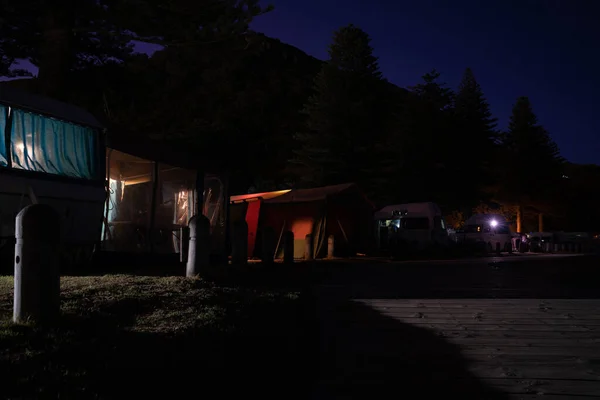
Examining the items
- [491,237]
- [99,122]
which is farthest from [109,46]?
[491,237]

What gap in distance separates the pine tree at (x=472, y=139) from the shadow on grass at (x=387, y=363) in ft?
140

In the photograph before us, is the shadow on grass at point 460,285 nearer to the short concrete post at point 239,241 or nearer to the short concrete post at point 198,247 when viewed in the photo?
the short concrete post at point 239,241

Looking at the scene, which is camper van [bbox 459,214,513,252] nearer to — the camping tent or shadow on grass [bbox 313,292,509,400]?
the camping tent

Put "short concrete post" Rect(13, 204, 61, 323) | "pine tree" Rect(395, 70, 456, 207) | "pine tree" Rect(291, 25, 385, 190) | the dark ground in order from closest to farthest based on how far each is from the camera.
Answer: the dark ground < "short concrete post" Rect(13, 204, 61, 323) < "pine tree" Rect(291, 25, 385, 190) < "pine tree" Rect(395, 70, 456, 207)

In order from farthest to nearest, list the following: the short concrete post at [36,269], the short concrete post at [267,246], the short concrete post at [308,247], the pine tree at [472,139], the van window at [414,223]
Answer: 1. the pine tree at [472,139]
2. the van window at [414,223]
3. the short concrete post at [308,247]
4. the short concrete post at [267,246]
5. the short concrete post at [36,269]

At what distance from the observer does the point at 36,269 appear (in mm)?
4328

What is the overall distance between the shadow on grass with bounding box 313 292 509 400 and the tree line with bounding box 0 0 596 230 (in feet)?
27.6

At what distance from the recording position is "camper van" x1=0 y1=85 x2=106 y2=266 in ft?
30.9

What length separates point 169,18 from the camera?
18141 mm

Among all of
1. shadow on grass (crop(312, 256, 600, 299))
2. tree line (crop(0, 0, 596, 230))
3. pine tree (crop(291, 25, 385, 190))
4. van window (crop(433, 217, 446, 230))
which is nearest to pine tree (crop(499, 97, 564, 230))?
tree line (crop(0, 0, 596, 230))

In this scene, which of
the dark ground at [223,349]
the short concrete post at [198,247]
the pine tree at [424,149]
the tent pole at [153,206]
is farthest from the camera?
the pine tree at [424,149]

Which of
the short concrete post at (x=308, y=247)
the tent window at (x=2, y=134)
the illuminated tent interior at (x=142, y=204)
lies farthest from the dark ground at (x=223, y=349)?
the short concrete post at (x=308, y=247)

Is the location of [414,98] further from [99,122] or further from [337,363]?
[337,363]

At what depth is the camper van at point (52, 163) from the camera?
9.41 meters
